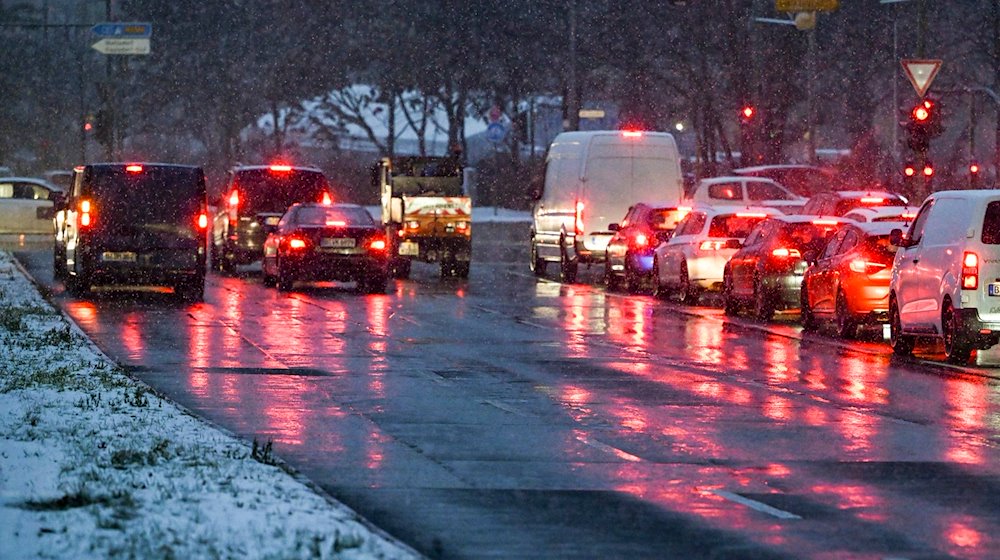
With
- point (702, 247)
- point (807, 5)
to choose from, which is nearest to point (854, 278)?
point (702, 247)

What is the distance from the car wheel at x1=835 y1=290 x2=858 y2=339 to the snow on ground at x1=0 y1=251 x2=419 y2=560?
A: 10.3m

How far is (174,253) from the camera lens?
30406 millimetres

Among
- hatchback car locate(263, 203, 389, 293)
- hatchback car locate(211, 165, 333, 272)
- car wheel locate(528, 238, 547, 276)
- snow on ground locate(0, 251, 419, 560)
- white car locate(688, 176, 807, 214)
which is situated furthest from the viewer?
white car locate(688, 176, 807, 214)

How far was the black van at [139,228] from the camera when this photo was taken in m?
30.4

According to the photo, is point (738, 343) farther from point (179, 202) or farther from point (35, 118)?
point (35, 118)

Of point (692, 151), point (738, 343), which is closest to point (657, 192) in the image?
point (738, 343)

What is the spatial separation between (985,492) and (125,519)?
4.77 metres

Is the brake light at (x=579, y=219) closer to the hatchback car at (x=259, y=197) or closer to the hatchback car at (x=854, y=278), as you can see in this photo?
the hatchback car at (x=259, y=197)

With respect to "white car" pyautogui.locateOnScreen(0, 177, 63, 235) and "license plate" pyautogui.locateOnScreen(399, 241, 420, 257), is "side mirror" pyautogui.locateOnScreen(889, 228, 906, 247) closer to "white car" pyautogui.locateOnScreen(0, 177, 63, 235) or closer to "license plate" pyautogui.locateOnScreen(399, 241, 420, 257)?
"license plate" pyautogui.locateOnScreen(399, 241, 420, 257)

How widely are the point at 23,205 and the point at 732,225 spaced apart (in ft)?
101

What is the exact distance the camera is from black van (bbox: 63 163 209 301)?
30.4m

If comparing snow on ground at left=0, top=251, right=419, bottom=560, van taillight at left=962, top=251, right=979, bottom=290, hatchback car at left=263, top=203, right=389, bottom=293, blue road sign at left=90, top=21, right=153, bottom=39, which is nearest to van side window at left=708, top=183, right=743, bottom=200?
hatchback car at left=263, top=203, right=389, bottom=293

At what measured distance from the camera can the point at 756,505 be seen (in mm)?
10844

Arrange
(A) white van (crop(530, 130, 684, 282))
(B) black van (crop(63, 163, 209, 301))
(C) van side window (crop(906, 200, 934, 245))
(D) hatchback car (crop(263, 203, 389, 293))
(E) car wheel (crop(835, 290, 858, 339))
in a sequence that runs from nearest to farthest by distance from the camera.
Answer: (C) van side window (crop(906, 200, 934, 245))
(E) car wheel (crop(835, 290, 858, 339))
(B) black van (crop(63, 163, 209, 301))
(D) hatchback car (crop(263, 203, 389, 293))
(A) white van (crop(530, 130, 684, 282))
